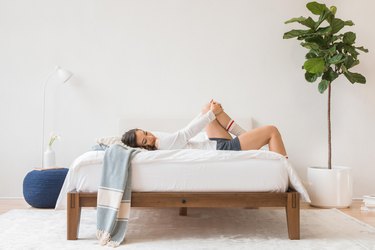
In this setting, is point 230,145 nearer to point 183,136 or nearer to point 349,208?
point 183,136

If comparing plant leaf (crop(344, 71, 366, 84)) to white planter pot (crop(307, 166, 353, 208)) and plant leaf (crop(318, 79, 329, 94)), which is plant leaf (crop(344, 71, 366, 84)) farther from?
white planter pot (crop(307, 166, 353, 208))

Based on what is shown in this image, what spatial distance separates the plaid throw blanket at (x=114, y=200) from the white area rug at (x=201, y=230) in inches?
3.7

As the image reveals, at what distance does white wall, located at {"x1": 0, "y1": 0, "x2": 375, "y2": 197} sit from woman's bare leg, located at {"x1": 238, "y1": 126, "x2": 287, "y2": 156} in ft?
4.22

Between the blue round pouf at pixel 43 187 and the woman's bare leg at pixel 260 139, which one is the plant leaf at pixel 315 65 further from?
the blue round pouf at pixel 43 187

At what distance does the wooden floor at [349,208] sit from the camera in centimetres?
373

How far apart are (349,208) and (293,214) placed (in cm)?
158

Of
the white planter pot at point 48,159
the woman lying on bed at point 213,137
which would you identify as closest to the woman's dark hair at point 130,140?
the woman lying on bed at point 213,137

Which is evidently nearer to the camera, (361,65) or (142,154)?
(142,154)

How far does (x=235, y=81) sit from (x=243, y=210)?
1.34m

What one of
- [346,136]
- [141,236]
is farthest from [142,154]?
[346,136]

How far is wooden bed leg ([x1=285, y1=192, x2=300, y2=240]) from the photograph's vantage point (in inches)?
114

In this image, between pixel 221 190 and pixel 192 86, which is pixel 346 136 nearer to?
pixel 192 86

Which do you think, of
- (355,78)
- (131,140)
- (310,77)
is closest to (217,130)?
(131,140)

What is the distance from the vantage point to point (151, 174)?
2.93 meters
